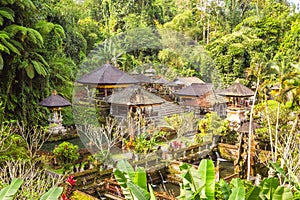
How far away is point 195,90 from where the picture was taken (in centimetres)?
1445

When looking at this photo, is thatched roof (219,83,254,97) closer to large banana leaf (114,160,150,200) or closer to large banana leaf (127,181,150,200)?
large banana leaf (114,160,150,200)

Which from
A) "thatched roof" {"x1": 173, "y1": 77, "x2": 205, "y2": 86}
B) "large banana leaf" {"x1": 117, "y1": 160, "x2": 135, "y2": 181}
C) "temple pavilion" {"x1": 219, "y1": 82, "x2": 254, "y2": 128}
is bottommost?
"temple pavilion" {"x1": 219, "y1": 82, "x2": 254, "y2": 128}

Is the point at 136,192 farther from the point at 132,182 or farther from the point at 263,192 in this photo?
the point at 263,192

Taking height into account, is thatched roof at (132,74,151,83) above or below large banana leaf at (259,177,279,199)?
above

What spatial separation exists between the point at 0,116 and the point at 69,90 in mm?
7065

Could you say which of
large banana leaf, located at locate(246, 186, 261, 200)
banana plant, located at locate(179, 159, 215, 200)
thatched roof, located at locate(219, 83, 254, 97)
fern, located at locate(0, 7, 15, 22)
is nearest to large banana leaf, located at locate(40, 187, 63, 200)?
banana plant, located at locate(179, 159, 215, 200)

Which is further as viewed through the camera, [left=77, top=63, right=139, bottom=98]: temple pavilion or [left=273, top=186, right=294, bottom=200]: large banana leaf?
[left=77, top=63, right=139, bottom=98]: temple pavilion

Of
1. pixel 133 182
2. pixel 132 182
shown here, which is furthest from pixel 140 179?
pixel 132 182

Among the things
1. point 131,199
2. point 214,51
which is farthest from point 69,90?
point 131,199

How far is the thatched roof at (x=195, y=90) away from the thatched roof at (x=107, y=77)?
9.92 ft

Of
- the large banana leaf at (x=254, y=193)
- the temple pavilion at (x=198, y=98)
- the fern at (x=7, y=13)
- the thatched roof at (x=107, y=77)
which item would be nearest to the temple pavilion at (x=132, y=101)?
the thatched roof at (x=107, y=77)

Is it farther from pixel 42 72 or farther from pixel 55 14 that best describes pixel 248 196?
pixel 55 14

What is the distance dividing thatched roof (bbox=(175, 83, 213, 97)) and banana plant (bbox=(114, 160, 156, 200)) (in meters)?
11.5

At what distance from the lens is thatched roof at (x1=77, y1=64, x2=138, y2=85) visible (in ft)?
40.1
